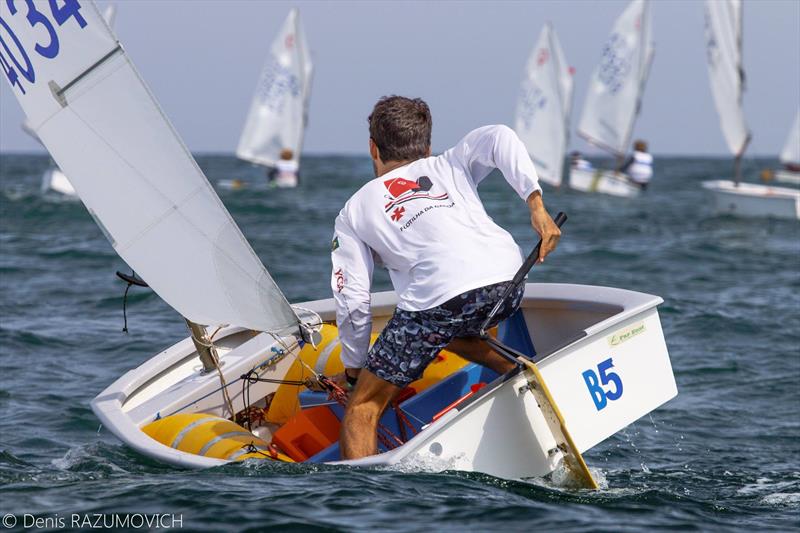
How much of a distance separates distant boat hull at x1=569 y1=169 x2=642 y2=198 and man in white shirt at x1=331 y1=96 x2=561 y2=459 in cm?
2373

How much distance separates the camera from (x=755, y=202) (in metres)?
18.9

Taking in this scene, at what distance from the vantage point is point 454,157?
3703mm

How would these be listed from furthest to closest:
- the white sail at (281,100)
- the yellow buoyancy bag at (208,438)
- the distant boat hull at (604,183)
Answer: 1. the white sail at (281,100)
2. the distant boat hull at (604,183)
3. the yellow buoyancy bag at (208,438)

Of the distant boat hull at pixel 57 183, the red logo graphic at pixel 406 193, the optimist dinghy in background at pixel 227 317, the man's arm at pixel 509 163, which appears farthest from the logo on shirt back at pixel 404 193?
the distant boat hull at pixel 57 183

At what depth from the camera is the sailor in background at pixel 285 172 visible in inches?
1133

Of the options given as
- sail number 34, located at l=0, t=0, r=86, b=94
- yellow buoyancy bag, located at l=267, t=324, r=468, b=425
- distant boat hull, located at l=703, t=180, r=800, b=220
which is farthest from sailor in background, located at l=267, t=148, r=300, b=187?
sail number 34, located at l=0, t=0, r=86, b=94

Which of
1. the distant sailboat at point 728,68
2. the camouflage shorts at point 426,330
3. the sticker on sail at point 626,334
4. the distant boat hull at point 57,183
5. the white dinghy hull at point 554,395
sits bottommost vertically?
the distant boat hull at point 57,183

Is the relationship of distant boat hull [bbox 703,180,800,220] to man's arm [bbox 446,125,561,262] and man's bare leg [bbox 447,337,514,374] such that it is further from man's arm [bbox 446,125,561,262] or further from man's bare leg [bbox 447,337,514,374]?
man's arm [bbox 446,125,561,262]

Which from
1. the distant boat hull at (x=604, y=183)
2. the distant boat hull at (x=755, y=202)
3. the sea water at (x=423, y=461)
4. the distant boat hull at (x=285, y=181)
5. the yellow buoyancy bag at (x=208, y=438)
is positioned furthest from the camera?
the distant boat hull at (x=285, y=181)

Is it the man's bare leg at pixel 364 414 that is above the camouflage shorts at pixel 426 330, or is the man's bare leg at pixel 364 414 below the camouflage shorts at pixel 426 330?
below

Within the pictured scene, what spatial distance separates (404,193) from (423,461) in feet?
2.78

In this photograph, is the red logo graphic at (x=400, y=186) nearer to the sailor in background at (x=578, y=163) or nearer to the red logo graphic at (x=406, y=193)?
the red logo graphic at (x=406, y=193)

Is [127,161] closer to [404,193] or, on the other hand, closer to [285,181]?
[404,193]

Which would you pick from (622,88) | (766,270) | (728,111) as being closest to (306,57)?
(622,88)
